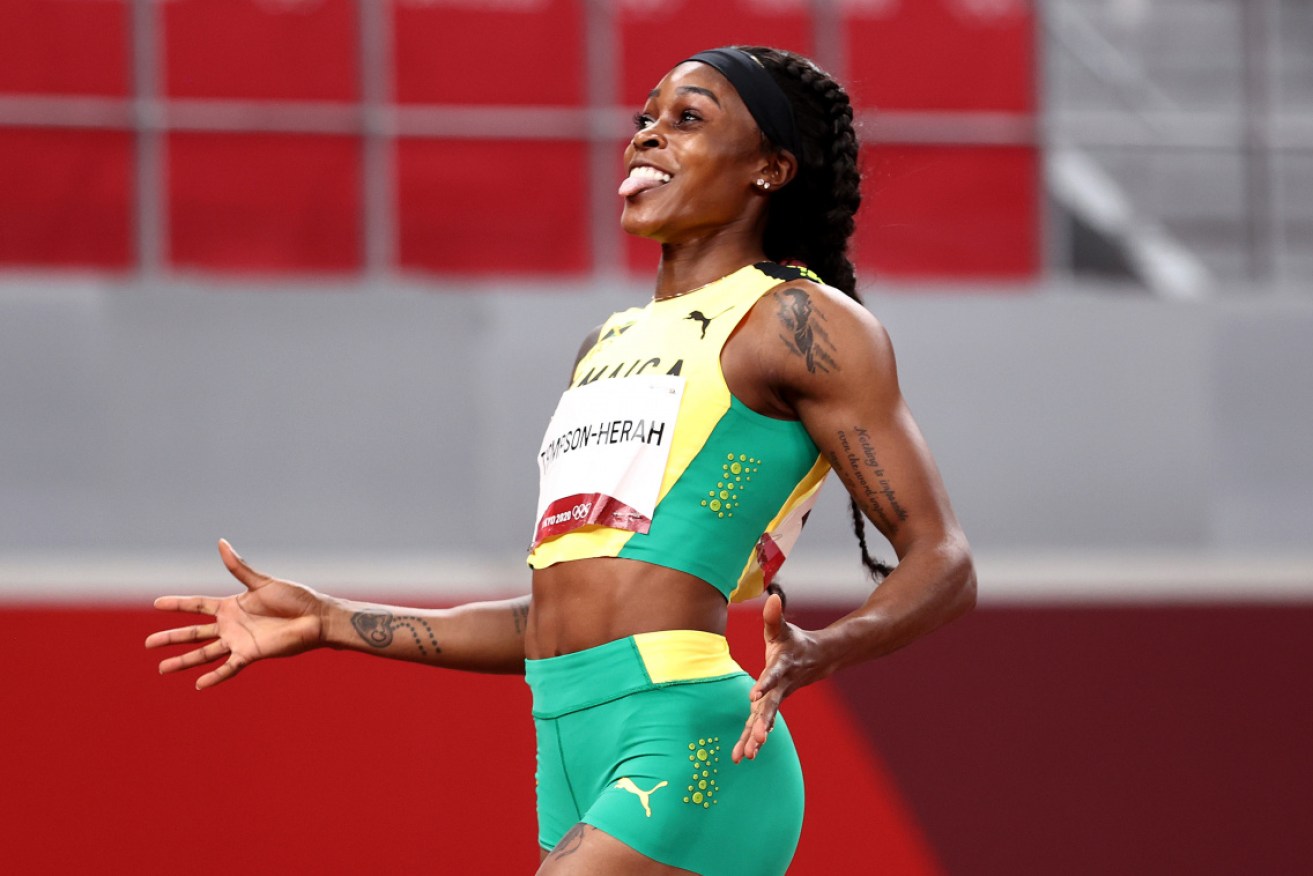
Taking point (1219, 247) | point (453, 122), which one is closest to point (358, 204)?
point (453, 122)

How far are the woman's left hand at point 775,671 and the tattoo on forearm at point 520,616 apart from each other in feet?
2.21

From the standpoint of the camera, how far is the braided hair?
254 centimetres

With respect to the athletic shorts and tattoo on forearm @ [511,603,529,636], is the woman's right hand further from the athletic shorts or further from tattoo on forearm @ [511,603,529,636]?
the athletic shorts

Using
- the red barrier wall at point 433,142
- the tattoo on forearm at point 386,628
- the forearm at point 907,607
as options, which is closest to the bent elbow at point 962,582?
the forearm at point 907,607

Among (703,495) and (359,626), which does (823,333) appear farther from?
(359,626)

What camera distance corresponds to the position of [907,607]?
2.14 meters

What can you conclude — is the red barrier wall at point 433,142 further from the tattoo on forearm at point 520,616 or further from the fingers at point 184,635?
the fingers at point 184,635

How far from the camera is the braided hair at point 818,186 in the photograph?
254cm

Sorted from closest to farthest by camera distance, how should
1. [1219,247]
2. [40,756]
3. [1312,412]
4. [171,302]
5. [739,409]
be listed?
[739,409] < [40,756] < [171,302] < [1312,412] < [1219,247]

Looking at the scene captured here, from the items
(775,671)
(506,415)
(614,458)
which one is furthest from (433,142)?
(775,671)

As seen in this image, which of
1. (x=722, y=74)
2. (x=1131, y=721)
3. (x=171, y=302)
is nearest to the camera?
(x=722, y=74)

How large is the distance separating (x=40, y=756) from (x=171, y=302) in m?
2.26

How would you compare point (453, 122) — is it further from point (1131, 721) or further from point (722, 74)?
point (722, 74)

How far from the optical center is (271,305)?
5.96 metres
